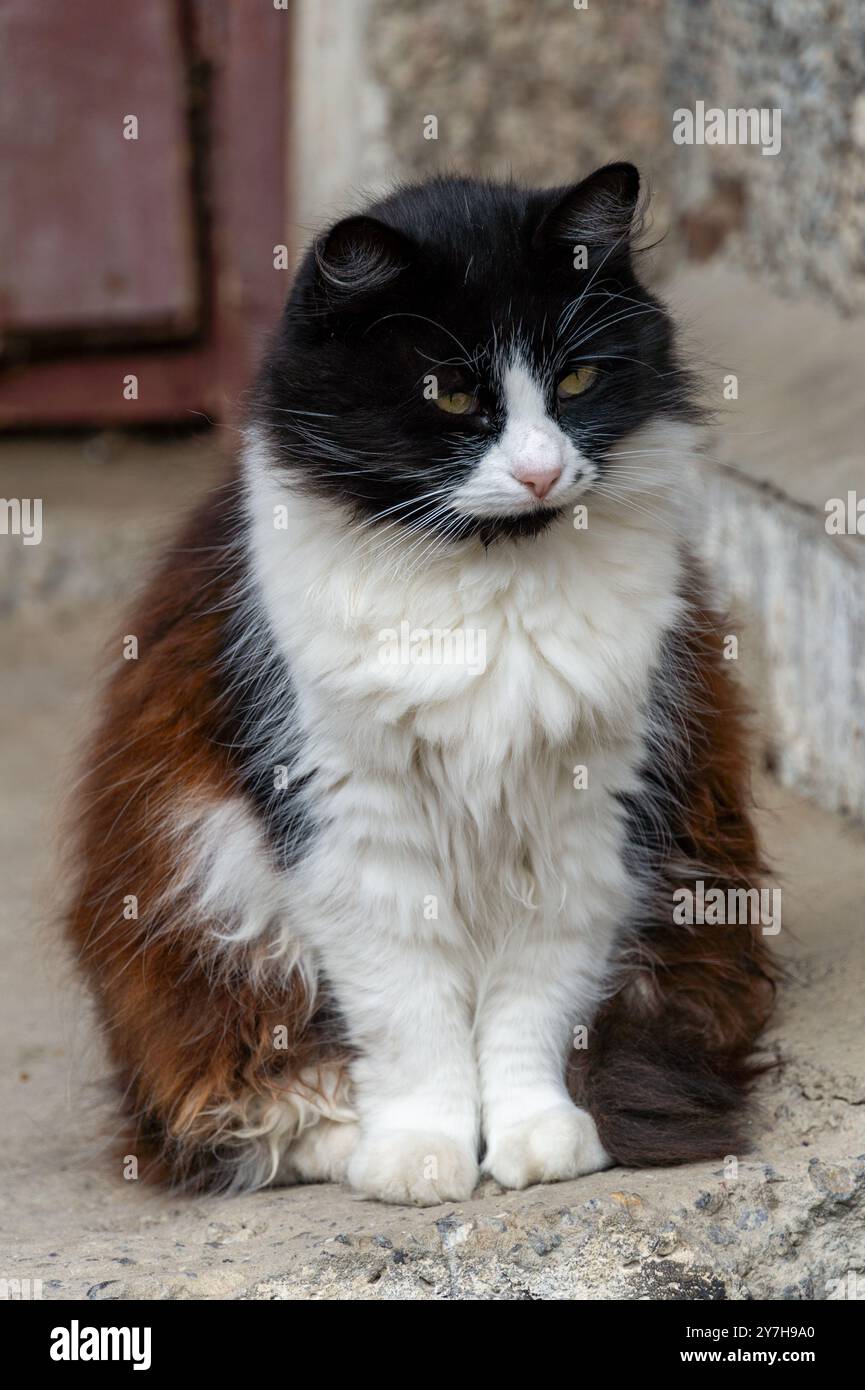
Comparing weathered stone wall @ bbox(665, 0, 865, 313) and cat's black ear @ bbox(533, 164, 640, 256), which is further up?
weathered stone wall @ bbox(665, 0, 865, 313)

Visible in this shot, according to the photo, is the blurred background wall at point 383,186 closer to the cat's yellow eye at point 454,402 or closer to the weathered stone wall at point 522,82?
the weathered stone wall at point 522,82

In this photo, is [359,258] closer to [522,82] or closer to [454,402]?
[454,402]

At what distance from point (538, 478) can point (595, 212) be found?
0.43 m

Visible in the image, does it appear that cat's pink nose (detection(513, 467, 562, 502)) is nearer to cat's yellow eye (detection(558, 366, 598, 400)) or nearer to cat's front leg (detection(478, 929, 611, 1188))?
cat's yellow eye (detection(558, 366, 598, 400))

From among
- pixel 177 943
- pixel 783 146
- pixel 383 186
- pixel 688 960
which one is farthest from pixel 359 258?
pixel 783 146

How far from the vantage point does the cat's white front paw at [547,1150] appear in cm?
238

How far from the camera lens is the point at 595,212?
2246 mm

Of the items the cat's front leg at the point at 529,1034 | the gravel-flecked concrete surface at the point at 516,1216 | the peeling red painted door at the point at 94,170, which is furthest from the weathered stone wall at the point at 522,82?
the cat's front leg at the point at 529,1034

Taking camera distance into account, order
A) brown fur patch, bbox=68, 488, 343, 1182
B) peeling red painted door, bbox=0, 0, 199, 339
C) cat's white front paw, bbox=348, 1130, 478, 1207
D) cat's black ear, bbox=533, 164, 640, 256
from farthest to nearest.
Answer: peeling red painted door, bbox=0, 0, 199, 339 < brown fur patch, bbox=68, 488, 343, 1182 < cat's white front paw, bbox=348, 1130, 478, 1207 < cat's black ear, bbox=533, 164, 640, 256

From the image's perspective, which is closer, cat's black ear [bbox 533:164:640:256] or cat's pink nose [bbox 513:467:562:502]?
cat's pink nose [bbox 513:467:562:502]

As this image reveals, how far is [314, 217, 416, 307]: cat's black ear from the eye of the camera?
83.2 inches

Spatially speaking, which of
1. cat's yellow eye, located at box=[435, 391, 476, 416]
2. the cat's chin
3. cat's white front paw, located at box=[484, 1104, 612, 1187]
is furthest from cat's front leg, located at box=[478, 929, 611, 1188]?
cat's yellow eye, located at box=[435, 391, 476, 416]

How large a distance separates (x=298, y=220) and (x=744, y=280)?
4.77 feet

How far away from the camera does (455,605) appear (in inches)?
89.6
